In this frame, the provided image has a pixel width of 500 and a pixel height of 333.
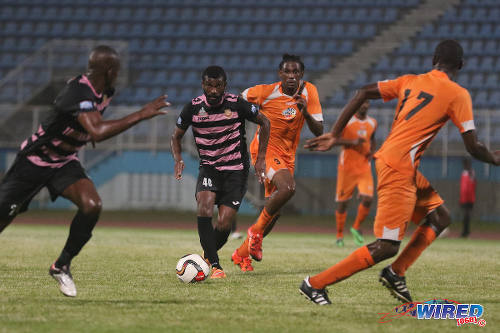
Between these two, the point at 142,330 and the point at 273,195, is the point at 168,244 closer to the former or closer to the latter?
the point at 273,195

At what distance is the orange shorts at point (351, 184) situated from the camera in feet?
46.1

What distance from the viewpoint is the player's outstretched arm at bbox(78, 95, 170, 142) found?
5516mm

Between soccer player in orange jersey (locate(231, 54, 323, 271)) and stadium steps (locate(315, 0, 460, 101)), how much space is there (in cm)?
1661

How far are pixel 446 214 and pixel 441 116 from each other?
2.94 feet

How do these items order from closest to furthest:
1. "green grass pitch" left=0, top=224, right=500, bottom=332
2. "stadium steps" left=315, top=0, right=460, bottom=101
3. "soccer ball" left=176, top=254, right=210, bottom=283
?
"green grass pitch" left=0, top=224, right=500, bottom=332
"soccer ball" left=176, top=254, right=210, bottom=283
"stadium steps" left=315, top=0, right=460, bottom=101

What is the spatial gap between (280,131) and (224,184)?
1333mm

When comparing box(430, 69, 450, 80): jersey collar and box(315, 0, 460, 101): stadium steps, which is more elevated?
box(430, 69, 450, 80): jersey collar

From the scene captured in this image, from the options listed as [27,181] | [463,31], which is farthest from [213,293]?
[463,31]

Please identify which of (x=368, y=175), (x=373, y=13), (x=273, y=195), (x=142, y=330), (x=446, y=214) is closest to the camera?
(x=142, y=330)

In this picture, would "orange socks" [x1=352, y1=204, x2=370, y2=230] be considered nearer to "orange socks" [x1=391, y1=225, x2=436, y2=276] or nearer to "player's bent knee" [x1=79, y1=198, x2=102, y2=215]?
"orange socks" [x1=391, y1=225, x2=436, y2=276]

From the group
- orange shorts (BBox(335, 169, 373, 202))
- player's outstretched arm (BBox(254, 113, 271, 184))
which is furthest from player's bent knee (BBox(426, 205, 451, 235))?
orange shorts (BBox(335, 169, 373, 202))

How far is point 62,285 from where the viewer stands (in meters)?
6.21

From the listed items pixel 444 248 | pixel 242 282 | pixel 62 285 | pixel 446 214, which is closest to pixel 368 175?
pixel 444 248

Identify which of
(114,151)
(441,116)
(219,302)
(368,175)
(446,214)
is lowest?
(114,151)
